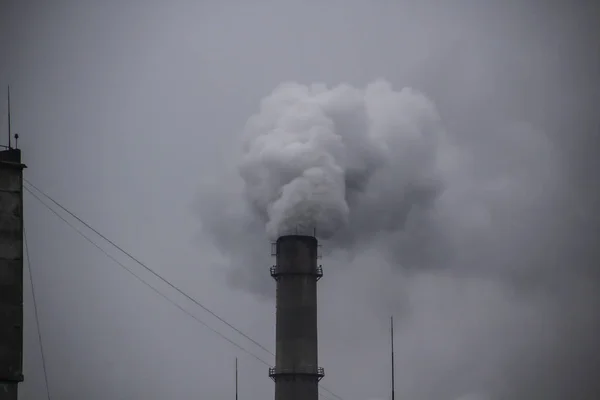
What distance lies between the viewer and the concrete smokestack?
175ft

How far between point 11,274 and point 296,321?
22.5 meters

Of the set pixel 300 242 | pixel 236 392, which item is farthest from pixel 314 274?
pixel 236 392

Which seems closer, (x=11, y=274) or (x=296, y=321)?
(x=11, y=274)

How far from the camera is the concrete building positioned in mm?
32094

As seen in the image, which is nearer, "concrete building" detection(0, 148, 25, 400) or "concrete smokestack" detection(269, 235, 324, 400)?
"concrete building" detection(0, 148, 25, 400)

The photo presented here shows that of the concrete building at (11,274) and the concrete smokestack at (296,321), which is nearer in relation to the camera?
the concrete building at (11,274)

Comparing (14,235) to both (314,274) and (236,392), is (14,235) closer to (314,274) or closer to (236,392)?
(314,274)

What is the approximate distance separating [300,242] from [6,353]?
76.8 ft

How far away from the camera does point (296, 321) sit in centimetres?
5328

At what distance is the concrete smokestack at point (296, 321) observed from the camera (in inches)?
2095

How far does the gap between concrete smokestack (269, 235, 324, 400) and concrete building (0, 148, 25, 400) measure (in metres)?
22.1

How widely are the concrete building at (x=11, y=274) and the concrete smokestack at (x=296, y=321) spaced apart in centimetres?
2211

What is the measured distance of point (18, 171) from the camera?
32.9m

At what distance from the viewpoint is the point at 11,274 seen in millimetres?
32469
